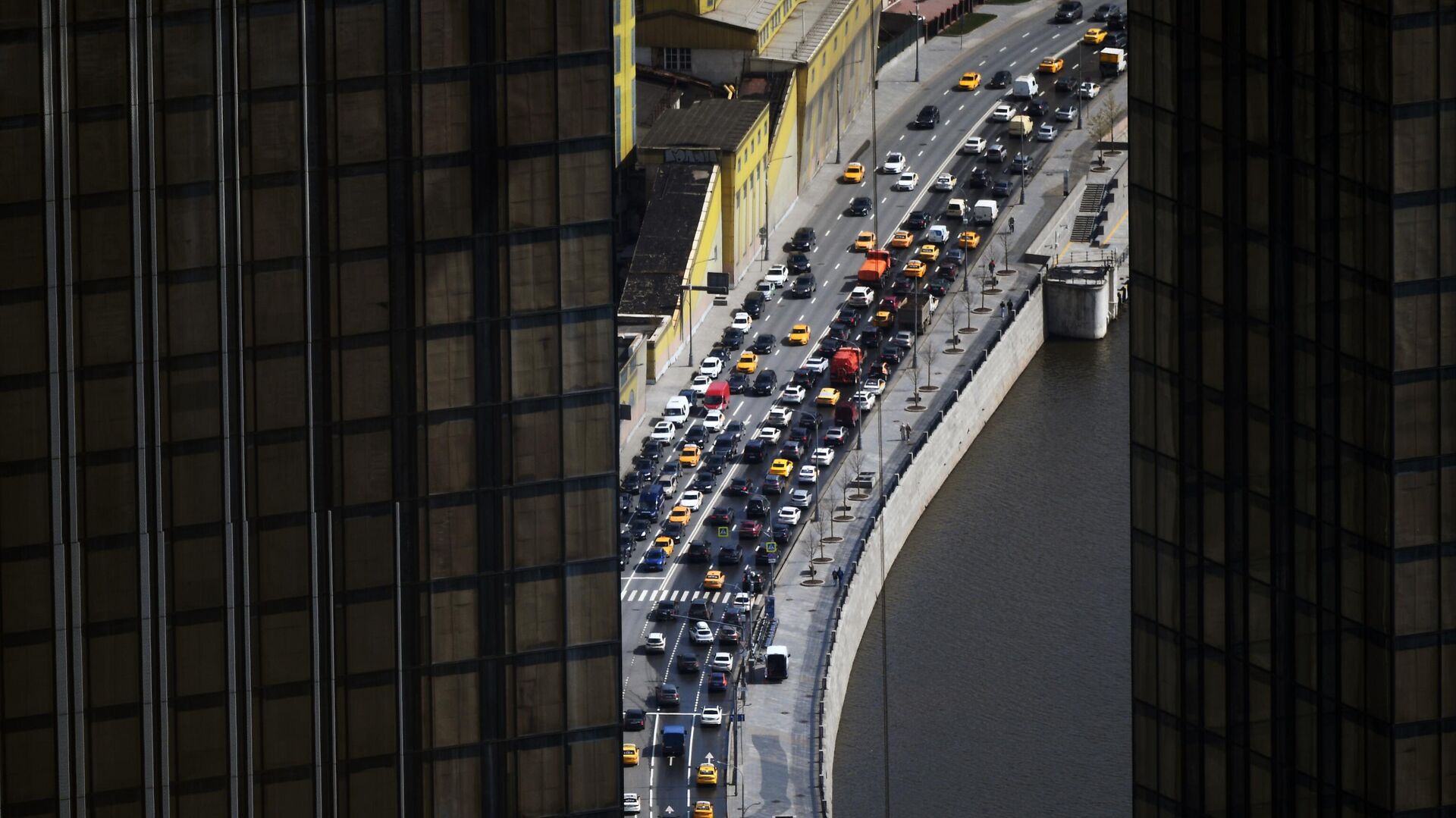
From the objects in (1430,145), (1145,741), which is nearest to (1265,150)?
(1430,145)

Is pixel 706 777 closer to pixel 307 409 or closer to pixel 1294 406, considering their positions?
pixel 1294 406

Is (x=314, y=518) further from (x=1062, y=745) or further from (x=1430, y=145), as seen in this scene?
(x=1062, y=745)

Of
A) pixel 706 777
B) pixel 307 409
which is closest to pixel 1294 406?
pixel 307 409

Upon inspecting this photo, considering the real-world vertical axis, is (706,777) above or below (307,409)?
below

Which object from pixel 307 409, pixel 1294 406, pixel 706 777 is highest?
pixel 307 409

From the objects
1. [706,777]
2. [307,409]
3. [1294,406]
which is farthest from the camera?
[706,777]
